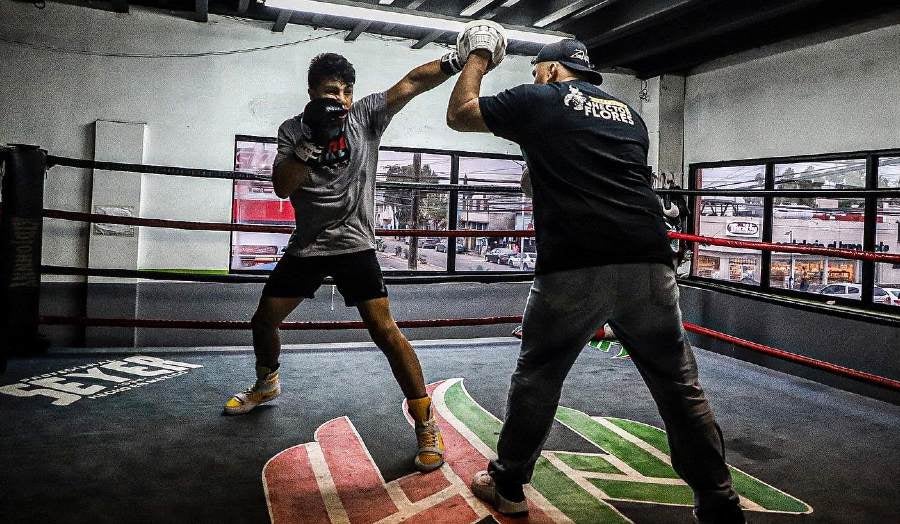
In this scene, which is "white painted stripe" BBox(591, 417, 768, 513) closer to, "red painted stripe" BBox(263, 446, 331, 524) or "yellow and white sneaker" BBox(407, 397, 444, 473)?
"yellow and white sneaker" BBox(407, 397, 444, 473)

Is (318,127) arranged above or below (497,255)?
above

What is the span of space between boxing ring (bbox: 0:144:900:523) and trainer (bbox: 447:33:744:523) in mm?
304

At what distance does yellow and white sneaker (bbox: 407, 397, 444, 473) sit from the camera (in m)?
2.00

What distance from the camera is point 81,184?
426 centimetres

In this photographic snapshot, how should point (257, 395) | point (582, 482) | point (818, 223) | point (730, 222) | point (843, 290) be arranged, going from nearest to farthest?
point (582, 482), point (257, 395), point (843, 290), point (818, 223), point (730, 222)

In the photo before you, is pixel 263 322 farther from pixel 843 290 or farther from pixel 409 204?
pixel 843 290

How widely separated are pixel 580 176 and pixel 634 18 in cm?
341

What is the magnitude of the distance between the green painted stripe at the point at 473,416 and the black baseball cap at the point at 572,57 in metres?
1.17

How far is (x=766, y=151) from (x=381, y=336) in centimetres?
402

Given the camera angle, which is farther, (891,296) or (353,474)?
(891,296)

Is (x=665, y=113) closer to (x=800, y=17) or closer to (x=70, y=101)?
(x=800, y=17)

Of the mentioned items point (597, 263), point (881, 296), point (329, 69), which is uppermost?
point (329, 69)

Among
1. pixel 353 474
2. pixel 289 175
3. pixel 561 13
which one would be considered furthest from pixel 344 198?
pixel 561 13

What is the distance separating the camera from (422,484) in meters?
1.88
